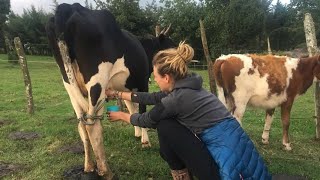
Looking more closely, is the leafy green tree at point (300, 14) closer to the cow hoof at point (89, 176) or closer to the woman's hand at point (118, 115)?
the cow hoof at point (89, 176)

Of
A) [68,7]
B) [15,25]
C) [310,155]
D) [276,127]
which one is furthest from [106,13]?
[15,25]

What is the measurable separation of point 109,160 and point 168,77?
95.3 inches

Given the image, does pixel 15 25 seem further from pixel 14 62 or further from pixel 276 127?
pixel 276 127

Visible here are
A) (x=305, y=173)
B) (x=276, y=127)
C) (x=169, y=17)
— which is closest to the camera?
(x=305, y=173)

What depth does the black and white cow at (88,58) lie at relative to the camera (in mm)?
4527

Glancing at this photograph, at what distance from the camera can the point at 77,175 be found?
5.04m

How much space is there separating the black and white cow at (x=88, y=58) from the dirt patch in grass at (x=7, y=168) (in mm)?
1068

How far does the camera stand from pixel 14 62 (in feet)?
95.4

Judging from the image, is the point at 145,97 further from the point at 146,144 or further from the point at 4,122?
the point at 4,122

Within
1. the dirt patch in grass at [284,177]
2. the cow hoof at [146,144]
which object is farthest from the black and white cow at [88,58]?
the dirt patch in grass at [284,177]

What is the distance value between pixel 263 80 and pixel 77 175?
140 inches

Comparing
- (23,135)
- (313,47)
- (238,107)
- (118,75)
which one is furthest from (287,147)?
(23,135)

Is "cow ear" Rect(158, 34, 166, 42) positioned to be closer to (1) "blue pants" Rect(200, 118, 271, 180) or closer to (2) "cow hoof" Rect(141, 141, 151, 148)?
(2) "cow hoof" Rect(141, 141, 151, 148)

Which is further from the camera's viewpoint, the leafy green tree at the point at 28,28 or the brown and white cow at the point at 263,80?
the leafy green tree at the point at 28,28
